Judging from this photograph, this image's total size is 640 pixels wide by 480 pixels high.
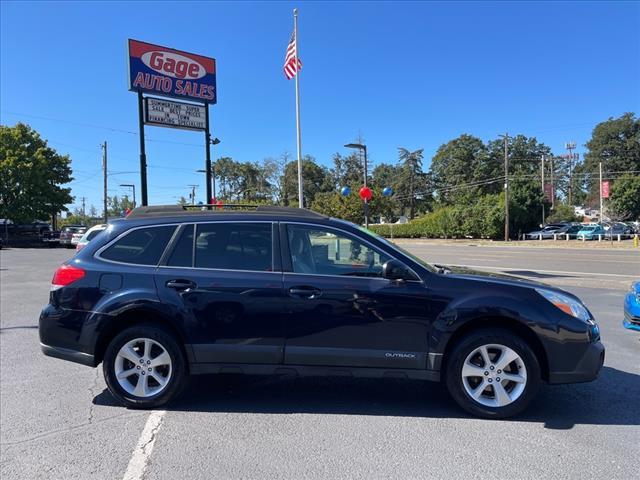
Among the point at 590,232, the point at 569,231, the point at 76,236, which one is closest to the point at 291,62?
the point at 76,236

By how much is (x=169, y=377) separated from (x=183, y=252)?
3.58 feet

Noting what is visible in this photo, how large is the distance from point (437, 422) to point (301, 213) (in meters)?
2.17

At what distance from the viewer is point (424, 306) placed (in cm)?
400

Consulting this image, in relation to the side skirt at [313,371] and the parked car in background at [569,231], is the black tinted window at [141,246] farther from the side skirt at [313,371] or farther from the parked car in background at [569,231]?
the parked car in background at [569,231]

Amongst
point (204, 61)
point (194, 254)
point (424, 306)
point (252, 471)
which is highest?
point (204, 61)

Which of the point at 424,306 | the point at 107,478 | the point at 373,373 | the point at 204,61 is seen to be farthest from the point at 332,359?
the point at 204,61

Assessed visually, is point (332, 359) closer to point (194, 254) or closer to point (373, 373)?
point (373, 373)

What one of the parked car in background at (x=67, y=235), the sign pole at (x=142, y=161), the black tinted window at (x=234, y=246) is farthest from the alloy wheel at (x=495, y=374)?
the parked car in background at (x=67, y=235)

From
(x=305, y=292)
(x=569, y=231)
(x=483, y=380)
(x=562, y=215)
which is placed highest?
(x=562, y=215)

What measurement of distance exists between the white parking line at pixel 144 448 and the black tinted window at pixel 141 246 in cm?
132

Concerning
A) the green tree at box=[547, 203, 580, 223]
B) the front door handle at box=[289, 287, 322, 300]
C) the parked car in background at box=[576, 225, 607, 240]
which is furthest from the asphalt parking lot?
the green tree at box=[547, 203, 580, 223]

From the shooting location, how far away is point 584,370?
3.95m

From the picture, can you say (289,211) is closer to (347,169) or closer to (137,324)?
(137,324)

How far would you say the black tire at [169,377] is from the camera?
418 cm
